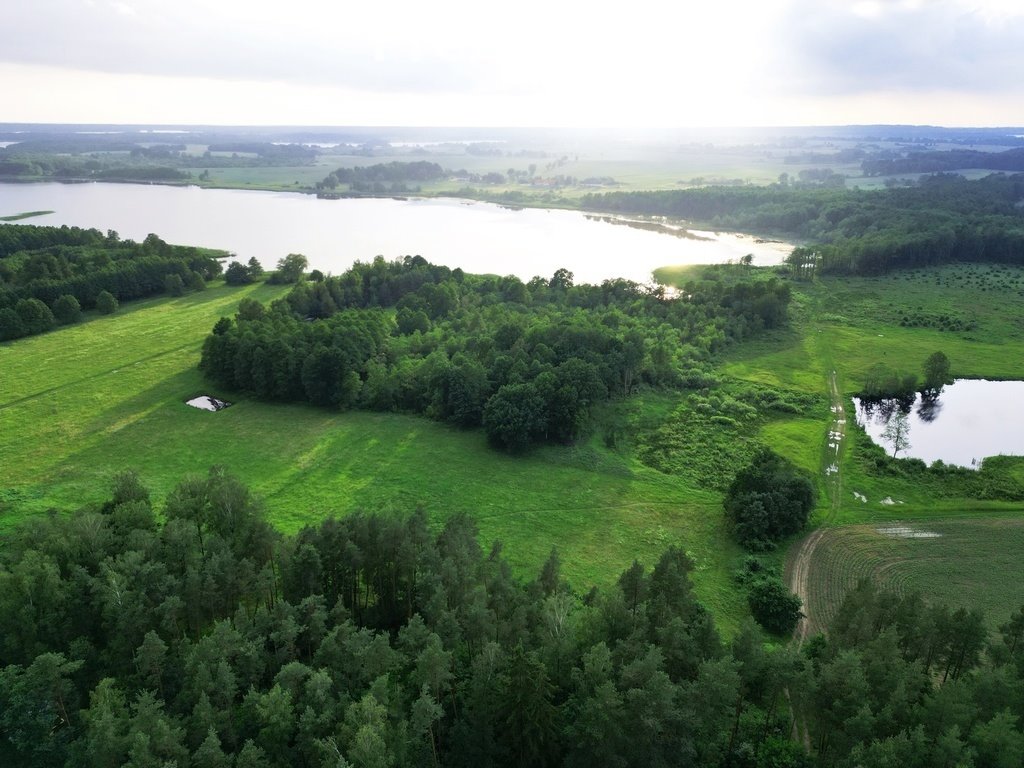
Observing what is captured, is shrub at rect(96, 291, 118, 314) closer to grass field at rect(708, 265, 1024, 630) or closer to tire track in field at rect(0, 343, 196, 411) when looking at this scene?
tire track in field at rect(0, 343, 196, 411)

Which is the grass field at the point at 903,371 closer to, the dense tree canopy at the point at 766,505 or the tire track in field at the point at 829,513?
the tire track in field at the point at 829,513

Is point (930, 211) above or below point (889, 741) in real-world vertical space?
above

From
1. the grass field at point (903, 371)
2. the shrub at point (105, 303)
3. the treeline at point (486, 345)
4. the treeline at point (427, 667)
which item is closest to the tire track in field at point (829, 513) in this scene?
the grass field at point (903, 371)

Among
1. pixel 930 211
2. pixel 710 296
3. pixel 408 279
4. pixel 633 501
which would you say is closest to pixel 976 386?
pixel 710 296

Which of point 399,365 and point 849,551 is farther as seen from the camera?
point 399,365

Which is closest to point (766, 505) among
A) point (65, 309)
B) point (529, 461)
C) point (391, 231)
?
point (529, 461)

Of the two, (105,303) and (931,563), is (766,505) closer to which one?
(931,563)

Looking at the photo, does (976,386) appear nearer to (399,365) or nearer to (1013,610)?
(1013,610)
